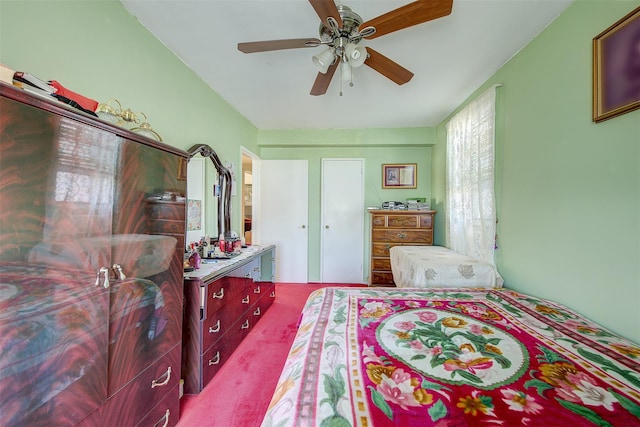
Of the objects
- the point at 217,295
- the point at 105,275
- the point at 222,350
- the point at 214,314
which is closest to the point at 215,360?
the point at 222,350

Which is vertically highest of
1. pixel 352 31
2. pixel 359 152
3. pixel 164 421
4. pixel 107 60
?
pixel 352 31

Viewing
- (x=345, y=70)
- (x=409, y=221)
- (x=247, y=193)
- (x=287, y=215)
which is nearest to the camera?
(x=345, y=70)

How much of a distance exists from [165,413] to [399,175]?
360 centimetres

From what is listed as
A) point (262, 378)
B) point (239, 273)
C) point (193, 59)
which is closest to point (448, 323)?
point (262, 378)

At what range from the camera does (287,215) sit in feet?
12.4

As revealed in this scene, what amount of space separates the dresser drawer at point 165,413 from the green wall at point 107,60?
1626 millimetres

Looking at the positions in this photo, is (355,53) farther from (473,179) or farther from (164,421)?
(164,421)

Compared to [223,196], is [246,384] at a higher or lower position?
lower

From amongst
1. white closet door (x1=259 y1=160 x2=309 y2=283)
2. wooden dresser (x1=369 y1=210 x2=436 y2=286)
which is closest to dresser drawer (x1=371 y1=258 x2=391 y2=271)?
wooden dresser (x1=369 y1=210 x2=436 y2=286)

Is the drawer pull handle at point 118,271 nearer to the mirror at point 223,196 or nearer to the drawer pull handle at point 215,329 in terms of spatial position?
the drawer pull handle at point 215,329

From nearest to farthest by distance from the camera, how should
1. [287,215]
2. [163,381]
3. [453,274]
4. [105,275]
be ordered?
[105,275] → [163,381] → [453,274] → [287,215]

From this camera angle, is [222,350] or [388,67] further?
[222,350]

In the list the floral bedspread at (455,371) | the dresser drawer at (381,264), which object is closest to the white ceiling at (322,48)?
the floral bedspread at (455,371)

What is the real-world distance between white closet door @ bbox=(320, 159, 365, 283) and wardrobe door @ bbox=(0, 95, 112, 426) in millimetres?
3005
